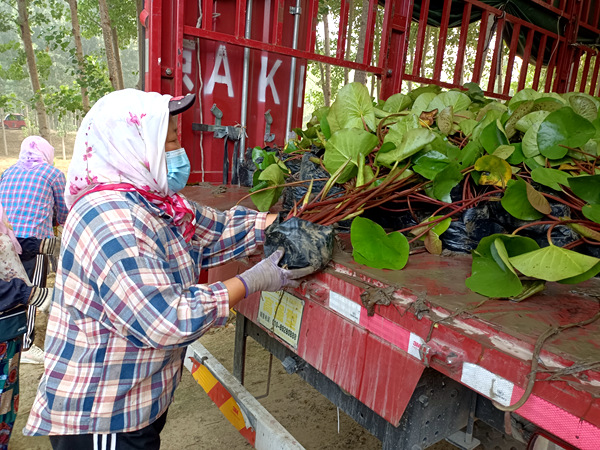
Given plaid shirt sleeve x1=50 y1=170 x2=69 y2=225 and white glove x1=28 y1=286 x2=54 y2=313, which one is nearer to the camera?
white glove x1=28 y1=286 x2=54 y2=313

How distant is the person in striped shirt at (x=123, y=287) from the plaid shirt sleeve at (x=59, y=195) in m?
2.69

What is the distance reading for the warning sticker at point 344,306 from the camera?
1.27m

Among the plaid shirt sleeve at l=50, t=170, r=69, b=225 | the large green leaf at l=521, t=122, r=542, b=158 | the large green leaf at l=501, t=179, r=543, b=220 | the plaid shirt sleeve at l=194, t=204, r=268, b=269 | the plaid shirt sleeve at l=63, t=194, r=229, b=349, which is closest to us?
the plaid shirt sleeve at l=63, t=194, r=229, b=349

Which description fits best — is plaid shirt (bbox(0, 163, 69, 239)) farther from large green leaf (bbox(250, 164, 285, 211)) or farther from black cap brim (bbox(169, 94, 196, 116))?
black cap brim (bbox(169, 94, 196, 116))

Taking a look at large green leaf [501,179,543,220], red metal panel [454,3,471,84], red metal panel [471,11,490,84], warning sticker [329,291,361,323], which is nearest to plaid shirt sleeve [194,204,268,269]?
warning sticker [329,291,361,323]

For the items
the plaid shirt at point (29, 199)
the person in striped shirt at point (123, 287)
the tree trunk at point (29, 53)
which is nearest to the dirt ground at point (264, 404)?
the plaid shirt at point (29, 199)

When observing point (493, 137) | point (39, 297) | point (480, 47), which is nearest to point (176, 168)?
point (493, 137)

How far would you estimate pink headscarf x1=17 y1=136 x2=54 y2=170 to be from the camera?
3.72 metres

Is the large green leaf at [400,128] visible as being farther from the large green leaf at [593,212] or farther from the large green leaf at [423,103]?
the large green leaf at [593,212]

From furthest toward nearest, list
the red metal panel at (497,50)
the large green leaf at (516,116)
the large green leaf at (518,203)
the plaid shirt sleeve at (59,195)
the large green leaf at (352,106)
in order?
the red metal panel at (497,50), the plaid shirt sleeve at (59,195), the large green leaf at (352,106), the large green leaf at (516,116), the large green leaf at (518,203)

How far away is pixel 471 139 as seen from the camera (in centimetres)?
178

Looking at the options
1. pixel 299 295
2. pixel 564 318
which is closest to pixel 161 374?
pixel 299 295

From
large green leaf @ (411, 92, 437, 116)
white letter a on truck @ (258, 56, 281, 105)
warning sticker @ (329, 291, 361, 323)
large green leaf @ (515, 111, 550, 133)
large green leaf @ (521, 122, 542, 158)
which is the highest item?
white letter a on truck @ (258, 56, 281, 105)

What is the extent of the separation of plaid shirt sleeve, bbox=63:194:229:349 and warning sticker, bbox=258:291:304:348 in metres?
0.28
